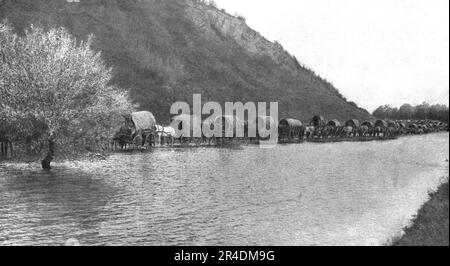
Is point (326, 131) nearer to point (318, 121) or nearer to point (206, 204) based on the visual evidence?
point (318, 121)

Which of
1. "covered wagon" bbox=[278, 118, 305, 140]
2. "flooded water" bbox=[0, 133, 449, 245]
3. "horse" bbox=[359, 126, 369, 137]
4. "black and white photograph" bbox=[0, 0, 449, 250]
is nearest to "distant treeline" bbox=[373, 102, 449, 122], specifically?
"horse" bbox=[359, 126, 369, 137]

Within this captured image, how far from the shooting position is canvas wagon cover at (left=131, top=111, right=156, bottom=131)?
1443 inches

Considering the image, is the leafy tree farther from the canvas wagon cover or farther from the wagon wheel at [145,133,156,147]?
the wagon wheel at [145,133,156,147]

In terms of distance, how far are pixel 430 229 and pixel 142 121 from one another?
99.9 feet

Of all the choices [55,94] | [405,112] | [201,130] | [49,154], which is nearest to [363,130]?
[201,130]

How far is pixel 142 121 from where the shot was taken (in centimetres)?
3719

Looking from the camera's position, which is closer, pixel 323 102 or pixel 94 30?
pixel 94 30

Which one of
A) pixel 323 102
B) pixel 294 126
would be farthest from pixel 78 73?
pixel 323 102

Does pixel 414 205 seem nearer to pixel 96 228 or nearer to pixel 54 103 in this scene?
pixel 96 228

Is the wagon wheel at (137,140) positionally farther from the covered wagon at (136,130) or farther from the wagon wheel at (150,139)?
the wagon wheel at (150,139)

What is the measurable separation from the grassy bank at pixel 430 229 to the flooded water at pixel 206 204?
0.78m

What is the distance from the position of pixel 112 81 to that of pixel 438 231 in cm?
5517

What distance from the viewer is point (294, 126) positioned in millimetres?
54938

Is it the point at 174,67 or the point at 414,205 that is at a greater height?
the point at 174,67
